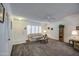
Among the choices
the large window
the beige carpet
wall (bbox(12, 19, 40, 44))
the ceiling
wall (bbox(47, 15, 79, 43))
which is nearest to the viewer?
the ceiling

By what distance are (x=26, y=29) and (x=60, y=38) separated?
3686mm

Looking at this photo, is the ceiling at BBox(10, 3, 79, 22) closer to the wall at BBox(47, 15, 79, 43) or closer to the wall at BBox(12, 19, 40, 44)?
the wall at BBox(47, 15, 79, 43)

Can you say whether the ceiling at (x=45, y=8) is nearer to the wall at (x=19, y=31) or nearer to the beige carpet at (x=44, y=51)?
the beige carpet at (x=44, y=51)

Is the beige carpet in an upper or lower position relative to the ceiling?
lower

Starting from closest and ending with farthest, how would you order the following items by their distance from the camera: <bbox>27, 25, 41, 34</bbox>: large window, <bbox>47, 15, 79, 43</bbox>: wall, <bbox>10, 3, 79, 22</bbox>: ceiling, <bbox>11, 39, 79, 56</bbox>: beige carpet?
<bbox>10, 3, 79, 22</bbox>: ceiling < <bbox>11, 39, 79, 56</bbox>: beige carpet < <bbox>47, 15, 79, 43</bbox>: wall < <bbox>27, 25, 41, 34</bbox>: large window

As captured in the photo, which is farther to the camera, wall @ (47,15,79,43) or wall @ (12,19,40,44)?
wall @ (12,19,40,44)

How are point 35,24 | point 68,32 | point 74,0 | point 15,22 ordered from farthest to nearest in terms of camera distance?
point 35,24, point 68,32, point 15,22, point 74,0

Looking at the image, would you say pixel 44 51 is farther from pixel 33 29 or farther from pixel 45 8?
pixel 33 29

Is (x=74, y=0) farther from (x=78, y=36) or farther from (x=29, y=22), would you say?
(x=29, y=22)

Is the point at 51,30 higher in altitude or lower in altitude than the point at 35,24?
lower

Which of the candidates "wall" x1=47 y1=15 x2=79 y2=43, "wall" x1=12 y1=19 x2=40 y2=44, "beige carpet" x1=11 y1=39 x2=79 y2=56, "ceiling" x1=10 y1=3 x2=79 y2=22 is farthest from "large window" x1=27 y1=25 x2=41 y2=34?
"ceiling" x1=10 y1=3 x2=79 y2=22

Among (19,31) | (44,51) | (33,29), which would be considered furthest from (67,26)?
(19,31)

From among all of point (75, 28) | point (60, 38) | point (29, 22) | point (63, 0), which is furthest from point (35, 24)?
point (63, 0)

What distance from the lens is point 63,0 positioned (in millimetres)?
1530
